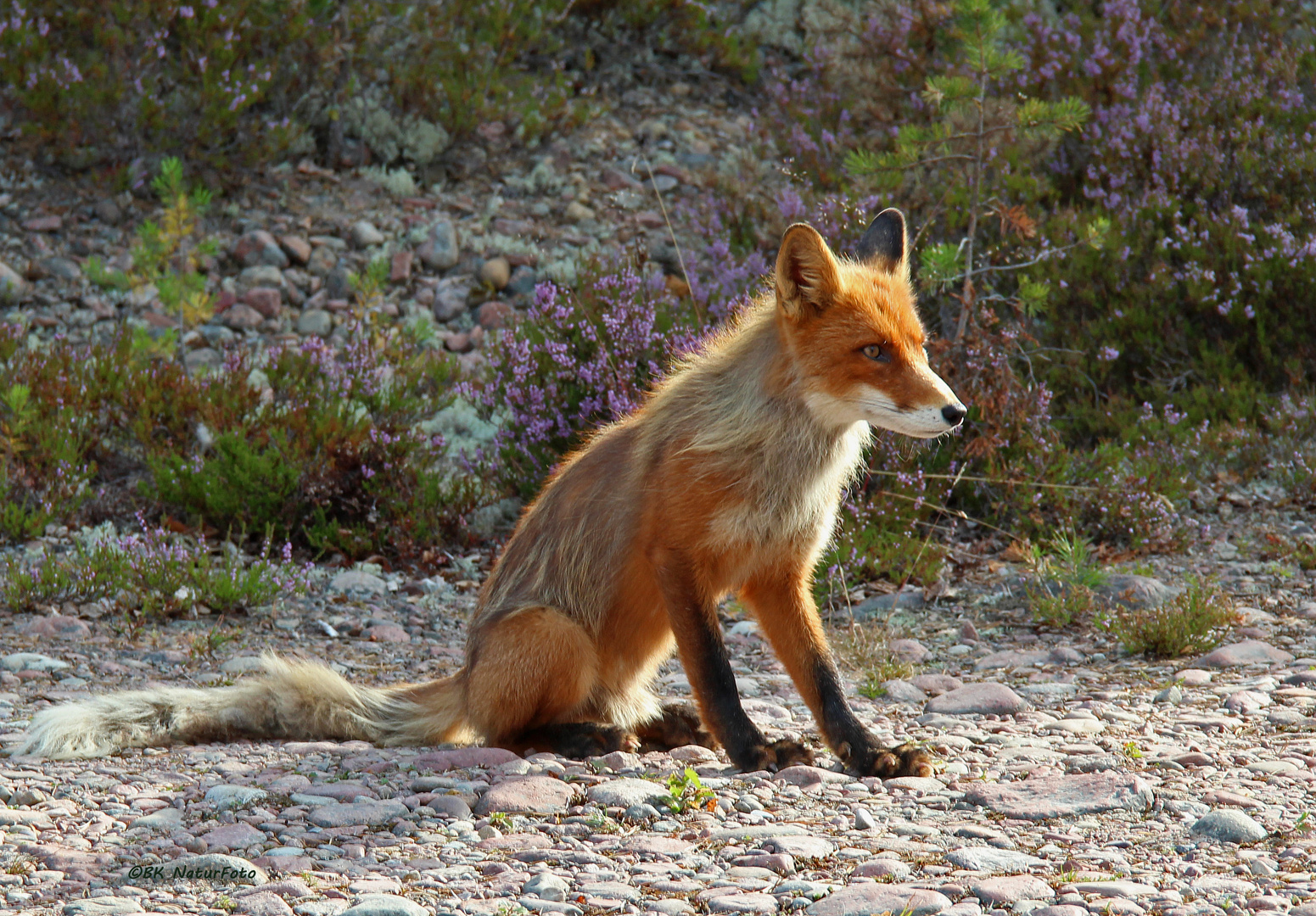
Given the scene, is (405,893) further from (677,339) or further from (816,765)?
(677,339)

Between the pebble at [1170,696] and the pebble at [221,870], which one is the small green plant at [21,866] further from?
the pebble at [1170,696]

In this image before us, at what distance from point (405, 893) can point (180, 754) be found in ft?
5.30

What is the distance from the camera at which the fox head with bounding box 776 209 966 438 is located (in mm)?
3754

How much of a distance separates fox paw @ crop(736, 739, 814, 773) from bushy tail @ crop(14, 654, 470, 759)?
109 cm

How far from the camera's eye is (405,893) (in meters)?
2.61

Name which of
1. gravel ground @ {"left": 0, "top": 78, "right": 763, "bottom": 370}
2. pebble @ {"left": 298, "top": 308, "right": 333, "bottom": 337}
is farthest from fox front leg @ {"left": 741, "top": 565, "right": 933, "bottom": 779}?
pebble @ {"left": 298, "top": 308, "right": 333, "bottom": 337}

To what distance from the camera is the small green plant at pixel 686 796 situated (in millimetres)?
3238

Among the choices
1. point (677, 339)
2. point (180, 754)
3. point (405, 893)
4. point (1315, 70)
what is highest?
point (1315, 70)

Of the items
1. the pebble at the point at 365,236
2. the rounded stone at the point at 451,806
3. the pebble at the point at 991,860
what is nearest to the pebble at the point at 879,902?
the pebble at the point at 991,860

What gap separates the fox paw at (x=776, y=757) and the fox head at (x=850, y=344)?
109 cm

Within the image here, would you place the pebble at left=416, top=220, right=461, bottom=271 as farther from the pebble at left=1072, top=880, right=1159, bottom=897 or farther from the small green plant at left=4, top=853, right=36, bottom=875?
the pebble at left=1072, top=880, right=1159, bottom=897

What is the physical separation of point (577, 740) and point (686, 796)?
75 centimetres

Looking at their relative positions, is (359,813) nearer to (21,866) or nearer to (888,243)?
(21,866)

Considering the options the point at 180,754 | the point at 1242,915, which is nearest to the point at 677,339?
the point at 180,754
